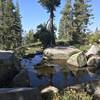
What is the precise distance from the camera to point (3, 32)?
5825 cm

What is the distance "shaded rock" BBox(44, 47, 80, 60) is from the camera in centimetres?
3632

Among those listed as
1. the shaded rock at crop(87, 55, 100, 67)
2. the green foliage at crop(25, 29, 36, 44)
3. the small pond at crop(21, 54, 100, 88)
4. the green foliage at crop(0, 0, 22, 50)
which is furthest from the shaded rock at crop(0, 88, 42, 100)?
the green foliage at crop(25, 29, 36, 44)

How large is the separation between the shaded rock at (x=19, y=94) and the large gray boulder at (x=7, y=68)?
6.48 meters

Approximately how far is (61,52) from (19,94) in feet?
86.9

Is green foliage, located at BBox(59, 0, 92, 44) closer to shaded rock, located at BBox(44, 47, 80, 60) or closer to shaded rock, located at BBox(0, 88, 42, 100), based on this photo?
shaded rock, located at BBox(44, 47, 80, 60)

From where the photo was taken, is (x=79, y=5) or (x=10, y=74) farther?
(x=79, y=5)

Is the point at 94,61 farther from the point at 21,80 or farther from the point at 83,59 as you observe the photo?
the point at 21,80

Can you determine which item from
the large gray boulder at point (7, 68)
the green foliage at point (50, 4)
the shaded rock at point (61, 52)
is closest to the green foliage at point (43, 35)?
the green foliage at point (50, 4)

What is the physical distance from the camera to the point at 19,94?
11008 mm

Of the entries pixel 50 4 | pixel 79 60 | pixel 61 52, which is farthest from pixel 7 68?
pixel 50 4

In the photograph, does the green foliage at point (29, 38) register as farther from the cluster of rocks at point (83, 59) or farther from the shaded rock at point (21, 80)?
the shaded rock at point (21, 80)

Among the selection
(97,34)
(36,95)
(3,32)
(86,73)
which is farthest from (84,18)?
(36,95)

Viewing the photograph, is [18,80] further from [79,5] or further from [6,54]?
[79,5]

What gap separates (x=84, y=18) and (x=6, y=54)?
47.4 meters
